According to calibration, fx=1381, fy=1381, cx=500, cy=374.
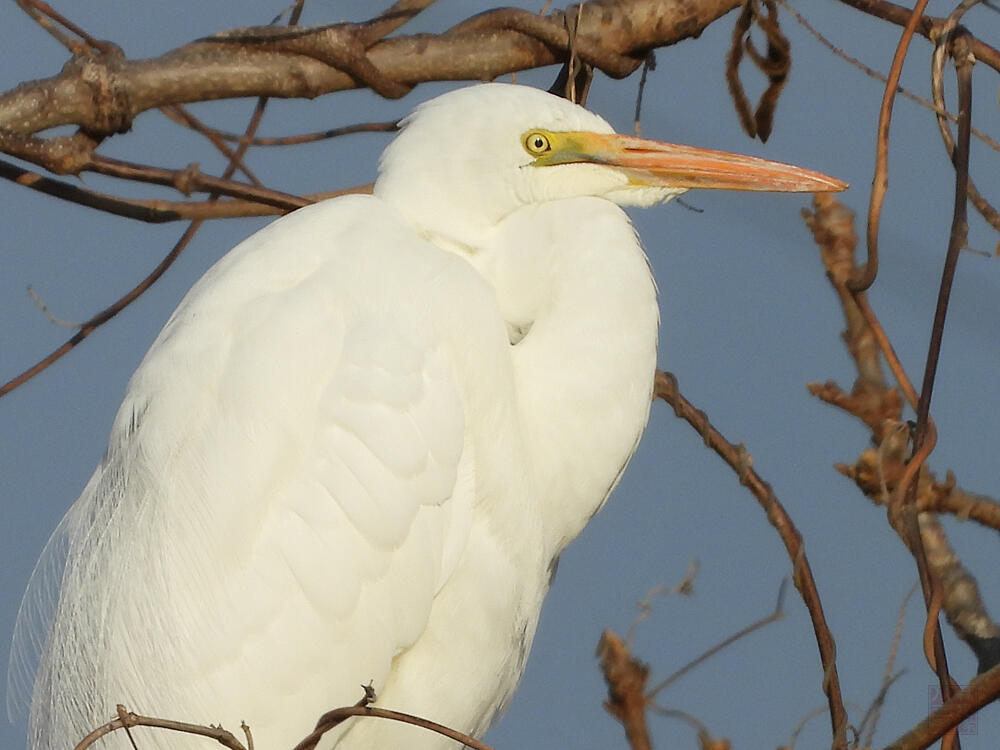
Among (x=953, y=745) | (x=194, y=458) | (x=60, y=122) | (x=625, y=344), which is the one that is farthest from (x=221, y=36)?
(x=953, y=745)

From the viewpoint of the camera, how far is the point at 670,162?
7.71ft

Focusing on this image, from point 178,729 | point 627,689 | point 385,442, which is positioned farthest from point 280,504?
point 178,729

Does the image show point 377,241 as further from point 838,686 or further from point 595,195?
point 838,686

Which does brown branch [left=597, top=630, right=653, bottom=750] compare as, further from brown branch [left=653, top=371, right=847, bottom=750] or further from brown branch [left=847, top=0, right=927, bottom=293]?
brown branch [left=847, top=0, right=927, bottom=293]

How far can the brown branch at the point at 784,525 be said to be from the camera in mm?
1862

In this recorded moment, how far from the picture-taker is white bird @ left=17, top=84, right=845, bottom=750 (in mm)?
2062

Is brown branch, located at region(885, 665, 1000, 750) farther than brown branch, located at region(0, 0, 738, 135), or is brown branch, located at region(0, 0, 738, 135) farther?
brown branch, located at region(0, 0, 738, 135)

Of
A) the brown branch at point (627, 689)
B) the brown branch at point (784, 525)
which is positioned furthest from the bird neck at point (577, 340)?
the brown branch at point (627, 689)

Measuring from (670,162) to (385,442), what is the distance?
71 centimetres

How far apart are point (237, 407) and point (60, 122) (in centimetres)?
52

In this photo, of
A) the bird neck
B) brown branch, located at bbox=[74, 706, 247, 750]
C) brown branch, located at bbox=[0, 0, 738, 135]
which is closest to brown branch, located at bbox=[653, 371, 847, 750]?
the bird neck

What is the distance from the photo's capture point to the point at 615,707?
161cm

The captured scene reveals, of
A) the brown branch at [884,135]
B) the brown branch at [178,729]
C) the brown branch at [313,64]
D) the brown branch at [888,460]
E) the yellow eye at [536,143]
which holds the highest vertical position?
the brown branch at [313,64]

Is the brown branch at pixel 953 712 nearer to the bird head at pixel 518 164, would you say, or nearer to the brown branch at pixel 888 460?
the brown branch at pixel 888 460
